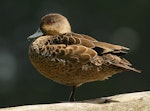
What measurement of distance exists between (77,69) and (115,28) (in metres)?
8.70

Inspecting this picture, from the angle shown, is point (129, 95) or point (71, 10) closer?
point (129, 95)

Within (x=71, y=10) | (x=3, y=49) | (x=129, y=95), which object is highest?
(x=129, y=95)

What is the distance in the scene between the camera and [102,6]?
47.0 ft

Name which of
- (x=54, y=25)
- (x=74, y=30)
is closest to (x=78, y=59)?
(x=54, y=25)

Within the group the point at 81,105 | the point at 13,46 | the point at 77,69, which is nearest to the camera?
the point at 81,105

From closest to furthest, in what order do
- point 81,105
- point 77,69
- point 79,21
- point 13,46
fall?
1. point 81,105
2. point 77,69
3. point 79,21
4. point 13,46

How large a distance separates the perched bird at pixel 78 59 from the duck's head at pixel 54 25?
29 cm

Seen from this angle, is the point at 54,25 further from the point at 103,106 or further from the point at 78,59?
the point at 103,106

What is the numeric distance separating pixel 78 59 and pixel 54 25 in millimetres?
651

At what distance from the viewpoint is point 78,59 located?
5531mm

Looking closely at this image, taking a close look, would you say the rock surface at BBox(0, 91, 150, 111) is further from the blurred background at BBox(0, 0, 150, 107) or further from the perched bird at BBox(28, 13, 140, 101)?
the blurred background at BBox(0, 0, 150, 107)

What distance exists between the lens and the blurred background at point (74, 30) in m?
13.3

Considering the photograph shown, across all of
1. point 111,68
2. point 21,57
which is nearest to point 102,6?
point 21,57

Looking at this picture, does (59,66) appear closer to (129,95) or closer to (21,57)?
(129,95)
